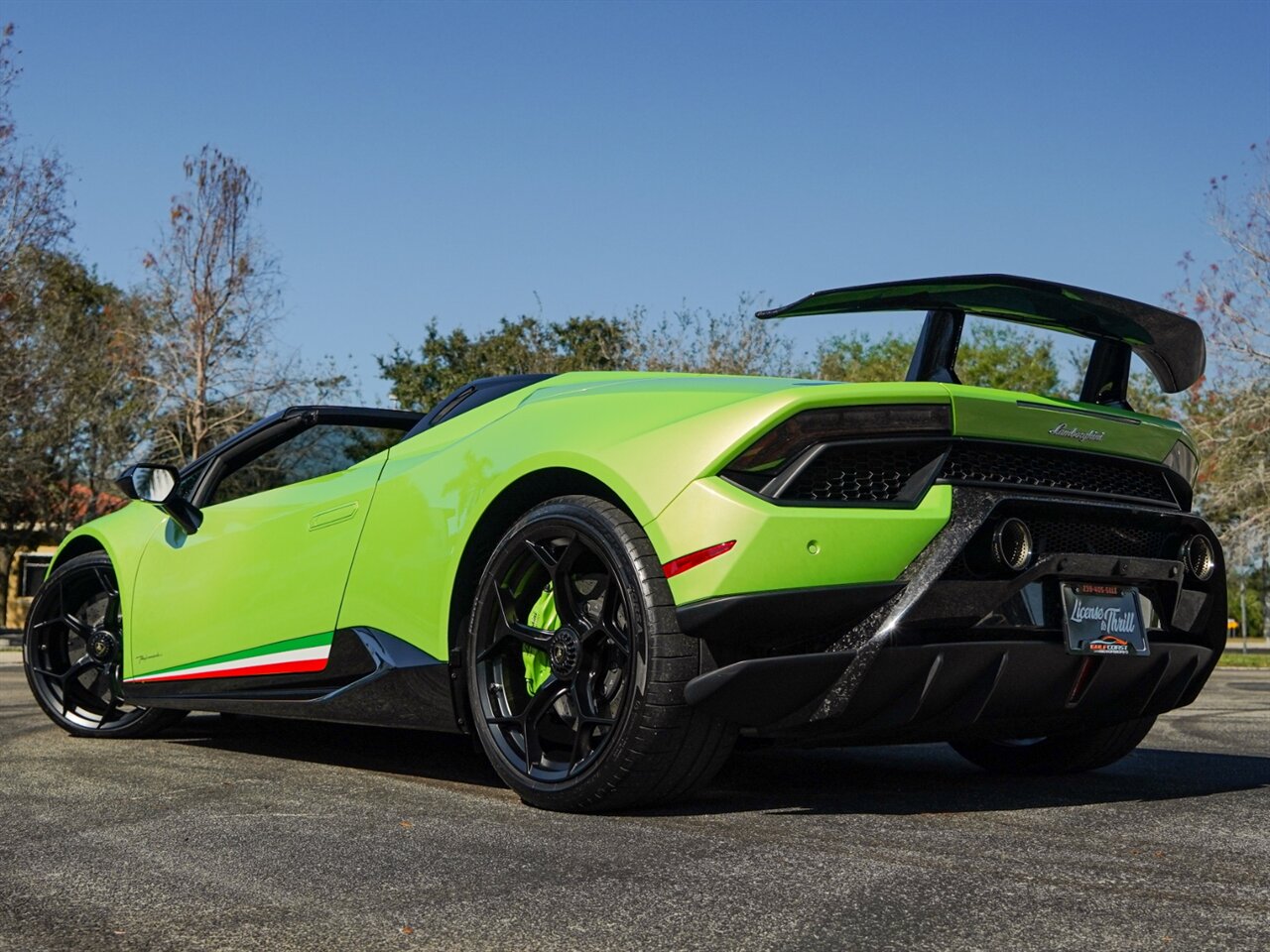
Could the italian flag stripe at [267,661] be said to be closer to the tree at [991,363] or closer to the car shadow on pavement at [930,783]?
the car shadow on pavement at [930,783]

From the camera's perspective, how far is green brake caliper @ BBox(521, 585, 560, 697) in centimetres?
396

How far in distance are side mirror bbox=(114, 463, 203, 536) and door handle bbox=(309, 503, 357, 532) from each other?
0.94 m

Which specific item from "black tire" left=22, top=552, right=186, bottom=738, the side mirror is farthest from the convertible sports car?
"black tire" left=22, top=552, right=186, bottom=738

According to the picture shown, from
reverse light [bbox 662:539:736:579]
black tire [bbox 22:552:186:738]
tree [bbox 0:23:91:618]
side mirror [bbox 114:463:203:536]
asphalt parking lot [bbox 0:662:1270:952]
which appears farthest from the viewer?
tree [bbox 0:23:91:618]

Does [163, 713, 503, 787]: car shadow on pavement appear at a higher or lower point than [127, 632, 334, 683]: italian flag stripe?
lower

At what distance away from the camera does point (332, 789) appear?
420 cm

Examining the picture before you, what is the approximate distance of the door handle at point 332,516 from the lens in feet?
15.3

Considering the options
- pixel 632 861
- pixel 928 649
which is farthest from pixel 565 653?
pixel 928 649

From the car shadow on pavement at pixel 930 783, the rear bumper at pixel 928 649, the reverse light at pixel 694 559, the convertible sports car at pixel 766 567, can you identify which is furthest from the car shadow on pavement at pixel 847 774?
the reverse light at pixel 694 559

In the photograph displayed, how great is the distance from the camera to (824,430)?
3.49 metres

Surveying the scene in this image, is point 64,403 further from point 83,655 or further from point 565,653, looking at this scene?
point 565,653

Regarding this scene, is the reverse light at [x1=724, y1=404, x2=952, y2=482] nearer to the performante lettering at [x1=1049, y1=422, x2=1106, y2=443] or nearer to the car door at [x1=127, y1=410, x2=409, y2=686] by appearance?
the performante lettering at [x1=1049, y1=422, x2=1106, y2=443]

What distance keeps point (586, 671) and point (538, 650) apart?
0.88 feet

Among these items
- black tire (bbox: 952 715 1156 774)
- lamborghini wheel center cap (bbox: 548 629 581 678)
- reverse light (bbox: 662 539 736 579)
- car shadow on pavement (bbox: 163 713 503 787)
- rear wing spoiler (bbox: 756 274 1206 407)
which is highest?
rear wing spoiler (bbox: 756 274 1206 407)
